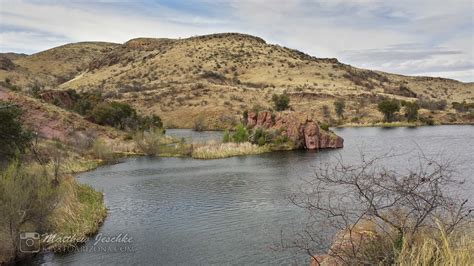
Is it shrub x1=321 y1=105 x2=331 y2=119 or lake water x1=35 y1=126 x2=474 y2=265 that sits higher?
shrub x1=321 y1=105 x2=331 y2=119

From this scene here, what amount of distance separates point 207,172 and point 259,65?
9922cm

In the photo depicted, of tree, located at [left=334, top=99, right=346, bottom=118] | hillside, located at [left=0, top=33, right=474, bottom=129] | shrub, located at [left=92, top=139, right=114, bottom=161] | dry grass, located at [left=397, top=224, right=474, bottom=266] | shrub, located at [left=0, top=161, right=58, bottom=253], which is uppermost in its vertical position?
hillside, located at [left=0, top=33, right=474, bottom=129]

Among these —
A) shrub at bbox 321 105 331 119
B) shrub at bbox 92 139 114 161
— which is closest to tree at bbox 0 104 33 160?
shrub at bbox 92 139 114 161

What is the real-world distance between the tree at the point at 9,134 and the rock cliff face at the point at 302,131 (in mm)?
35274

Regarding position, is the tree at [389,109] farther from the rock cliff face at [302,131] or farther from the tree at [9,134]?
the tree at [9,134]

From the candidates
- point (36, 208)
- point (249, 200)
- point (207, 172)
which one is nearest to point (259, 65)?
point (207, 172)

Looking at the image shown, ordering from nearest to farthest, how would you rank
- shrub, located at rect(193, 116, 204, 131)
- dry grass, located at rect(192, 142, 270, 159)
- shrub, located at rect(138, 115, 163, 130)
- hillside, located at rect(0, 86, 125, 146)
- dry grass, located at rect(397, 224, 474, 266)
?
dry grass, located at rect(397, 224, 474, 266)
dry grass, located at rect(192, 142, 270, 159)
hillside, located at rect(0, 86, 125, 146)
shrub, located at rect(138, 115, 163, 130)
shrub, located at rect(193, 116, 204, 131)

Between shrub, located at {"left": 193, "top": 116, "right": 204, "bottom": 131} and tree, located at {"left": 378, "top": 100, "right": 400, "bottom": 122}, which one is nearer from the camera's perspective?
shrub, located at {"left": 193, "top": 116, "right": 204, "bottom": 131}

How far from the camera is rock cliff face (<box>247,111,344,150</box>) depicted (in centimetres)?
6081

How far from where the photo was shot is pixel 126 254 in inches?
804

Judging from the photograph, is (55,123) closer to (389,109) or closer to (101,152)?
(101,152)

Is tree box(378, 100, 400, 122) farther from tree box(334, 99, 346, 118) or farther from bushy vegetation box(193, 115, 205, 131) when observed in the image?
bushy vegetation box(193, 115, 205, 131)

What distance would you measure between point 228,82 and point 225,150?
73.8m

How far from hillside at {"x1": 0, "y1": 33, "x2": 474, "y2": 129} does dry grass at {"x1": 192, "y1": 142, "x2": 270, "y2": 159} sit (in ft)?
127
